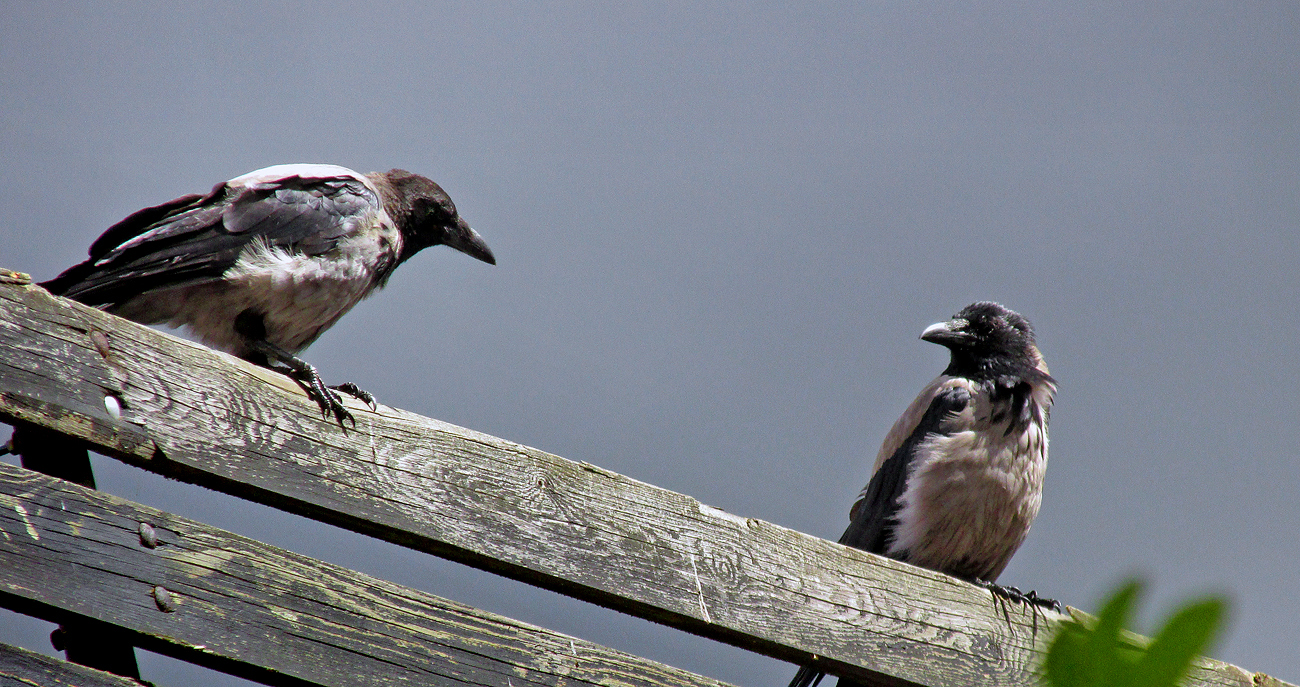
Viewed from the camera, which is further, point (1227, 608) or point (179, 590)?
point (179, 590)

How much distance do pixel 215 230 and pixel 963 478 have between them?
285 centimetres

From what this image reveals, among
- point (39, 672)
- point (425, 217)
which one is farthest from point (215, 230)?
point (39, 672)

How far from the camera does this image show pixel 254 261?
3.12 metres

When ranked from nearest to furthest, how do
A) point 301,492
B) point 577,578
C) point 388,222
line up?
point 301,492 → point 577,578 → point 388,222

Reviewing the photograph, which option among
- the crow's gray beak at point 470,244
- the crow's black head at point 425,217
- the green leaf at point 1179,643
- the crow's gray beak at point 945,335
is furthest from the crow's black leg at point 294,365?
the crow's gray beak at point 945,335

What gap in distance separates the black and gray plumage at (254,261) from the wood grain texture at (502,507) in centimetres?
71

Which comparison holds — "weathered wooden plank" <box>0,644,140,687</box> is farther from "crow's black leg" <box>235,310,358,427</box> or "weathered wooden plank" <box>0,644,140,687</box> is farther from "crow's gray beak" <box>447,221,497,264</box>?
"crow's gray beak" <box>447,221,497,264</box>

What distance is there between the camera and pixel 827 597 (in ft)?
7.00

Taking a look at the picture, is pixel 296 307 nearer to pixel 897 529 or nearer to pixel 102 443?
pixel 102 443

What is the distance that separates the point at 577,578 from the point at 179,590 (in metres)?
0.68

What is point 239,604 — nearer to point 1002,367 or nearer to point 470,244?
point 470,244

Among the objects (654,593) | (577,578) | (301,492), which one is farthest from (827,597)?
(301,492)

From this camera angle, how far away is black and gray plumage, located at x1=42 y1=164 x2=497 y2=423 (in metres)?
2.81

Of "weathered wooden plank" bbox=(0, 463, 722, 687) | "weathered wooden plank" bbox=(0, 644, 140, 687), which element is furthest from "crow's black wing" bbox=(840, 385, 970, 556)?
"weathered wooden plank" bbox=(0, 644, 140, 687)
